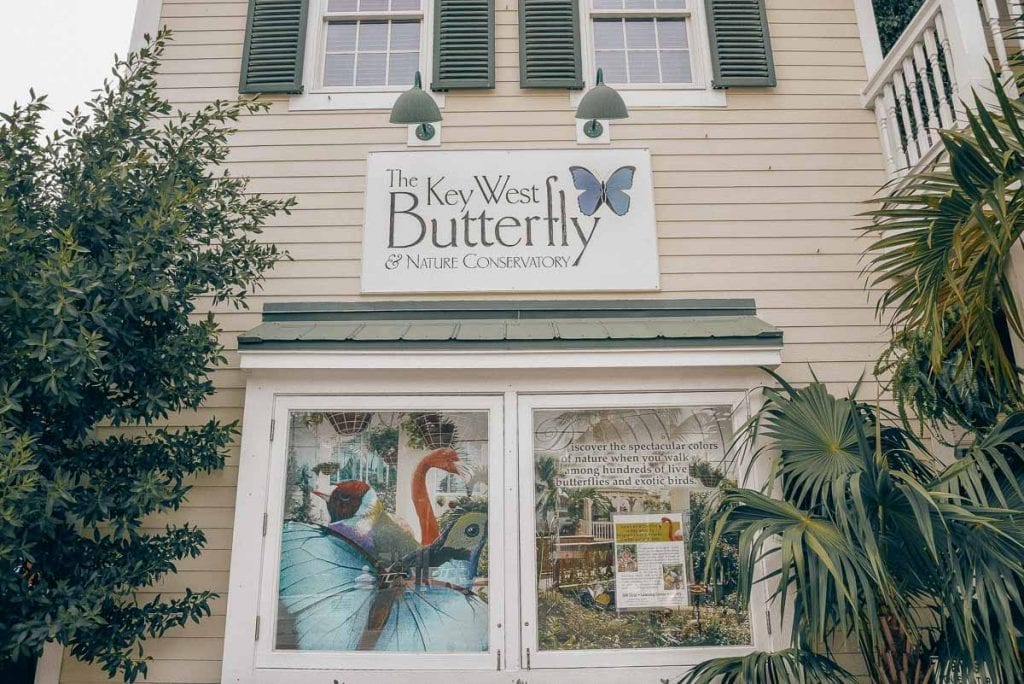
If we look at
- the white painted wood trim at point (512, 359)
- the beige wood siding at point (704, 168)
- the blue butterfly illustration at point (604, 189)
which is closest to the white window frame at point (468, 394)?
the white painted wood trim at point (512, 359)

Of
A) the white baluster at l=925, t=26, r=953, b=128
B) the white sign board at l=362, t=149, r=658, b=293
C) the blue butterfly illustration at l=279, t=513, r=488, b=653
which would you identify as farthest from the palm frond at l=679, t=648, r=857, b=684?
the white baluster at l=925, t=26, r=953, b=128

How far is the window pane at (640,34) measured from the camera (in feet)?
18.2

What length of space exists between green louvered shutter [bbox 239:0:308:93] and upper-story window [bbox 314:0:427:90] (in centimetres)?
18

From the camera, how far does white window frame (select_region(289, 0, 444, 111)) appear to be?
5.34 metres

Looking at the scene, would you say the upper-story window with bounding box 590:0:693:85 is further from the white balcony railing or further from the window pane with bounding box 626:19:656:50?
the white balcony railing

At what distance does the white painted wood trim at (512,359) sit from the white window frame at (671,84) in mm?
1964

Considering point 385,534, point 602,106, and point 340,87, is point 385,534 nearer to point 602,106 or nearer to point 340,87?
point 602,106

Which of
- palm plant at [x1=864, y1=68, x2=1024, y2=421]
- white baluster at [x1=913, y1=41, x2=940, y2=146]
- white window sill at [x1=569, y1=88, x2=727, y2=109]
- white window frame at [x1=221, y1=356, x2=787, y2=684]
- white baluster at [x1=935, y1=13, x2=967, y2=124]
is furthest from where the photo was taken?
white window sill at [x1=569, y1=88, x2=727, y2=109]

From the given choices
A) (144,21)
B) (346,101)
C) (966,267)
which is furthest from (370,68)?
(966,267)

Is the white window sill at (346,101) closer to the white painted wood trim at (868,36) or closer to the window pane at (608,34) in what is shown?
the window pane at (608,34)

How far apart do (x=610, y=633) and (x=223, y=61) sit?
473 cm

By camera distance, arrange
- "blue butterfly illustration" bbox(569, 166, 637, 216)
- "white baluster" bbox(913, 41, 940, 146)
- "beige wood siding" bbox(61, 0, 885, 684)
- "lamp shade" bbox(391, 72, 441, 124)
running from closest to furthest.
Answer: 1. "white baluster" bbox(913, 41, 940, 146)
2. "lamp shade" bbox(391, 72, 441, 124)
3. "beige wood siding" bbox(61, 0, 885, 684)
4. "blue butterfly illustration" bbox(569, 166, 637, 216)

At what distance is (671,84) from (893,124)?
4.99 ft

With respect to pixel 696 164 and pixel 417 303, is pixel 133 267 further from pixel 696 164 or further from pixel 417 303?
pixel 696 164
